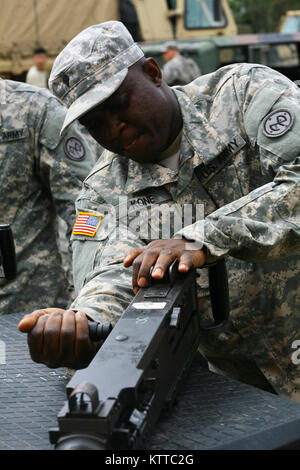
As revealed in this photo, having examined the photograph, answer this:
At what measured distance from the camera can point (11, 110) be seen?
150 inches

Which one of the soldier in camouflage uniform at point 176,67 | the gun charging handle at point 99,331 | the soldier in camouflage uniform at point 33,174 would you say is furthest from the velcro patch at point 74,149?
the soldier in camouflage uniform at point 176,67

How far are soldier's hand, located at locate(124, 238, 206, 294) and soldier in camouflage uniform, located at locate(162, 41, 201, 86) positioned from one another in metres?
9.86

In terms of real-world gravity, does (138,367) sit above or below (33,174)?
above

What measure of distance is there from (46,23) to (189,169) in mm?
9369

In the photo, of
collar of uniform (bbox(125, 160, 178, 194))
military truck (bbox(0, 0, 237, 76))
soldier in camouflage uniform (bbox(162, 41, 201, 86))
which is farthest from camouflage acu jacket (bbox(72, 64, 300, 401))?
soldier in camouflage uniform (bbox(162, 41, 201, 86))

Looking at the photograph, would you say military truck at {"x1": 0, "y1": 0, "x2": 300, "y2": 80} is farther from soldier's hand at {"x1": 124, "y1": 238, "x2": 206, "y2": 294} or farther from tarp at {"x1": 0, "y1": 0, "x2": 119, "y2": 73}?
soldier's hand at {"x1": 124, "y1": 238, "x2": 206, "y2": 294}

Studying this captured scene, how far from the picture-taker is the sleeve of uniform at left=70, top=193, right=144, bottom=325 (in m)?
2.29

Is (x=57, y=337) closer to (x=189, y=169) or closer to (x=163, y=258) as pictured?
(x=163, y=258)

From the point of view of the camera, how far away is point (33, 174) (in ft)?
12.7

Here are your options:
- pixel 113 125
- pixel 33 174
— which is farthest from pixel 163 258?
pixel 33 174

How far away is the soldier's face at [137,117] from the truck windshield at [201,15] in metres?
11.5

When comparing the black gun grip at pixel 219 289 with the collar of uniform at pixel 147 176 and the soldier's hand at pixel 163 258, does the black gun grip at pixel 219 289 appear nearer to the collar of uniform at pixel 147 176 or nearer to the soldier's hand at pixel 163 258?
the soldier's hand at pixel 163 258
